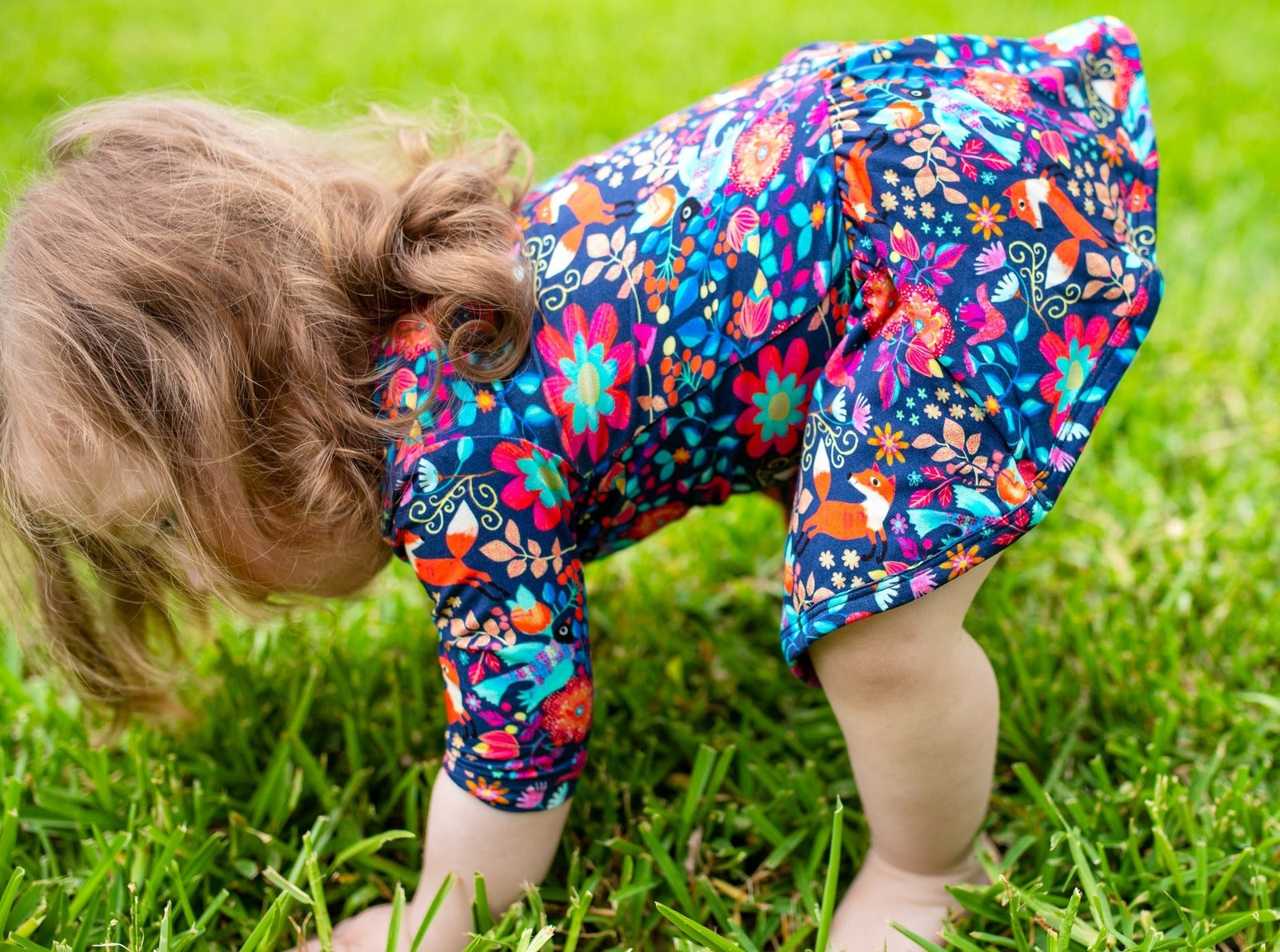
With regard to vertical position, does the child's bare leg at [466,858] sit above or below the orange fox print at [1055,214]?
below

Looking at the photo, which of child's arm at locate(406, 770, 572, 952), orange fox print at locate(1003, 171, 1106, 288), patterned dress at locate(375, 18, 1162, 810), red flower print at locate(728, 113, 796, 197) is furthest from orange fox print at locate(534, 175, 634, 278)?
child's arm at locate(406, 770, 572, 952)

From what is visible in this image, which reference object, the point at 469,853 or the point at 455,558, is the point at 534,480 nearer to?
the point at 455,558

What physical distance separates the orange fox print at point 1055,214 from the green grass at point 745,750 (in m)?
0.58

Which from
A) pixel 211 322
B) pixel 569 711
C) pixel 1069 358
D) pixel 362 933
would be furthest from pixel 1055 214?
pixel 362 933

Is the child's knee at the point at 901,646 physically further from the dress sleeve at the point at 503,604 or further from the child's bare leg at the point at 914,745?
the dress sleeve at the point at 503,604

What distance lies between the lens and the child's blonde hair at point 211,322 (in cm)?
99

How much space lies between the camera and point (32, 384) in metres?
0.98

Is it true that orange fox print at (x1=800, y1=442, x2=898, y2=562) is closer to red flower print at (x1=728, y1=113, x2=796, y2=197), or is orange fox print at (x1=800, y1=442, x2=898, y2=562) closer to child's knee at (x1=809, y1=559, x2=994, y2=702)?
child's knee at (x1=809, y1=559, x2=994, y2=702)

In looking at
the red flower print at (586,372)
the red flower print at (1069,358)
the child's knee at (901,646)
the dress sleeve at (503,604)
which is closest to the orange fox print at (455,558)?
the dress sleeve at (503,604)

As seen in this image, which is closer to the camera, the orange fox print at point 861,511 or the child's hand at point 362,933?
the orange fox print at point 861,511

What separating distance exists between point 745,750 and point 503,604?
48 cm

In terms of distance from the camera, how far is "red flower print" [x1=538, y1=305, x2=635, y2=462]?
1033 millimetres

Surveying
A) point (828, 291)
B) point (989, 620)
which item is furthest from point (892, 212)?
point (989, 620)

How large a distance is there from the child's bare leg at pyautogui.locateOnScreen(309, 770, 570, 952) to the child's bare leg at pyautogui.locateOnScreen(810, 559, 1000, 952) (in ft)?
1.06
